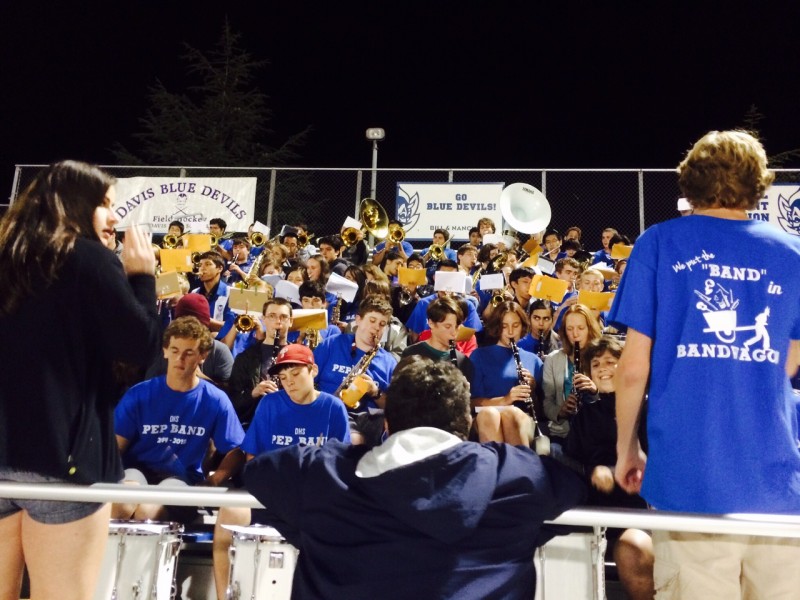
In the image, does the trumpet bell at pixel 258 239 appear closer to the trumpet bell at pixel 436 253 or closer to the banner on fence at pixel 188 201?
the banner on fence at pixel 188 201

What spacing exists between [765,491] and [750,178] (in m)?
0.82

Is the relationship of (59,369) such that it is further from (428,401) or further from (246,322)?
(246,322)

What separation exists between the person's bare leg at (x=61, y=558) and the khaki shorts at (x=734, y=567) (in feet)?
4.84

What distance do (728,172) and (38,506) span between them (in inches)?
77.1

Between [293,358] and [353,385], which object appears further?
[353,385]

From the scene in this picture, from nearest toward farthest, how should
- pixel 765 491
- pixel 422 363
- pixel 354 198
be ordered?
1. pixel 765 491
2. pixel 422 363
3. pixel 354 198

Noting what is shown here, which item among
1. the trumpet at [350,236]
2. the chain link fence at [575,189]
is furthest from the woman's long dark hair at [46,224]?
the chain link fence at [575,189]

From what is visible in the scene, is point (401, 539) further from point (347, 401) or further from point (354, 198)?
point (354, 198)

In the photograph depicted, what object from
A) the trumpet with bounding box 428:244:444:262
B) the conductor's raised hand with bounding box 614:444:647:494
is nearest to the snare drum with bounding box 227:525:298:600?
the conductor's raised hand with bounding box 614:444:647:494

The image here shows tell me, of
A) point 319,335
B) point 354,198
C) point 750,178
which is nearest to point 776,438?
point 750,178

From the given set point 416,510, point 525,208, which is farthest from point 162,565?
point 525,208

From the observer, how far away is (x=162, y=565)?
3252 mm

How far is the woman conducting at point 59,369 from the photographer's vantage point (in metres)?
1.77

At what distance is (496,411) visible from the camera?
16.4ft
